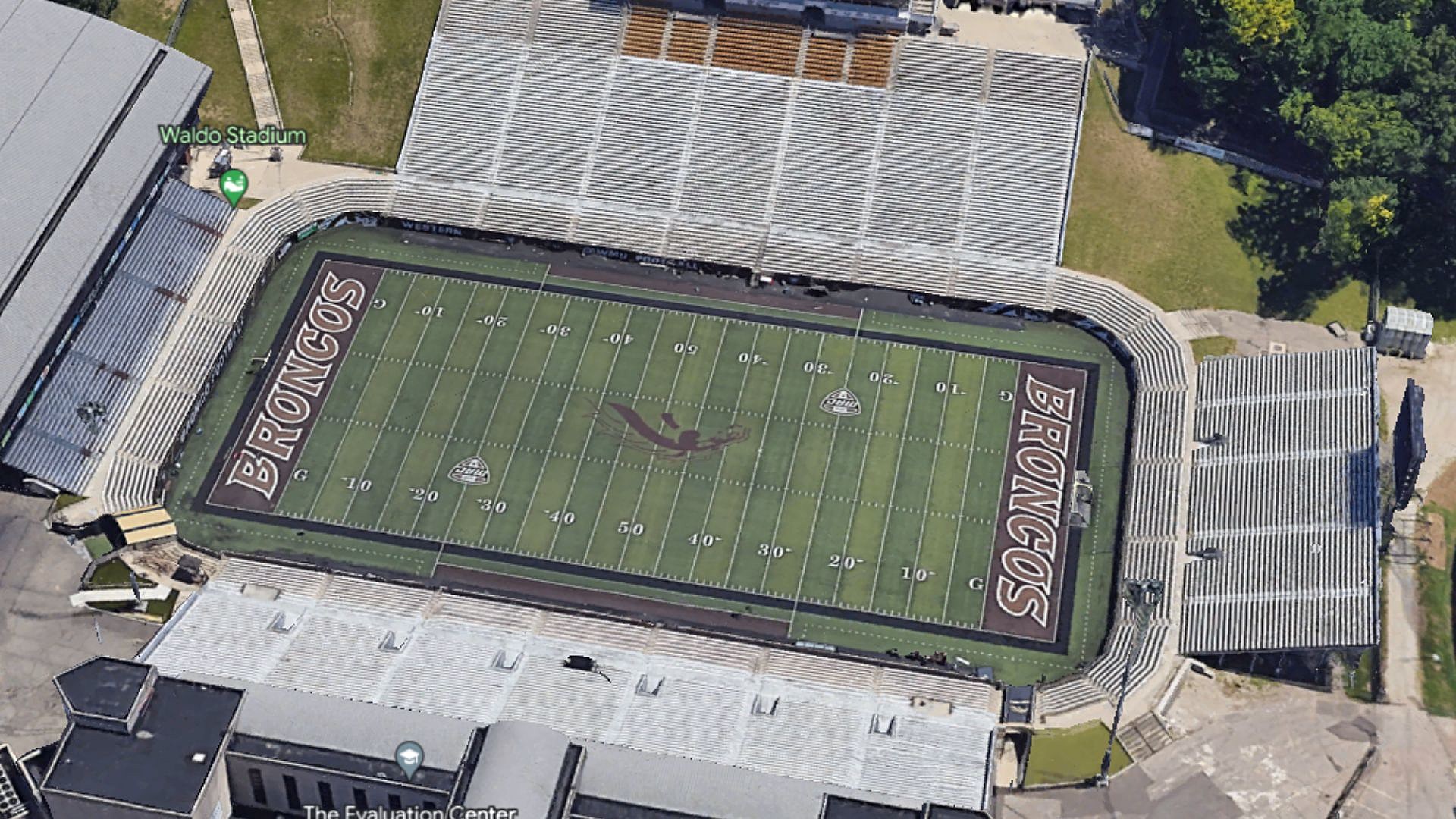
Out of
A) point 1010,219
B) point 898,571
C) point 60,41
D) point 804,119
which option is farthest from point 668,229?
point 60,41

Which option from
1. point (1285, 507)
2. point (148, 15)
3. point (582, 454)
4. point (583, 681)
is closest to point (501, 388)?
point (582, 454)

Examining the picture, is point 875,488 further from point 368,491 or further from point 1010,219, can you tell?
point 368,491

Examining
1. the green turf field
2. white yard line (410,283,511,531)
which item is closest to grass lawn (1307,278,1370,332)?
the green turf field

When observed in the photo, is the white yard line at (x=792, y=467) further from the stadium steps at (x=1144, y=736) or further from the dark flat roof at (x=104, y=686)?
the dark flat roof at (x=104, y=686)

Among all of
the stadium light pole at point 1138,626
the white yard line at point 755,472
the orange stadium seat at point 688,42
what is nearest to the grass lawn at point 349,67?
the orange stadium seat at point 688,42

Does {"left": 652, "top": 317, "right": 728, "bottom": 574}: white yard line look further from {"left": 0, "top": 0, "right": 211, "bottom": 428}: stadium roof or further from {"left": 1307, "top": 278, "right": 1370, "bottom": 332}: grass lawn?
{"left": 0, "top": 0, "right": 211, "bottom": 428}: stadium roof

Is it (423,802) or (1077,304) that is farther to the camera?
(1077,304)

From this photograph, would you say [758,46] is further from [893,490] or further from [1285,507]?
[1285,507]
